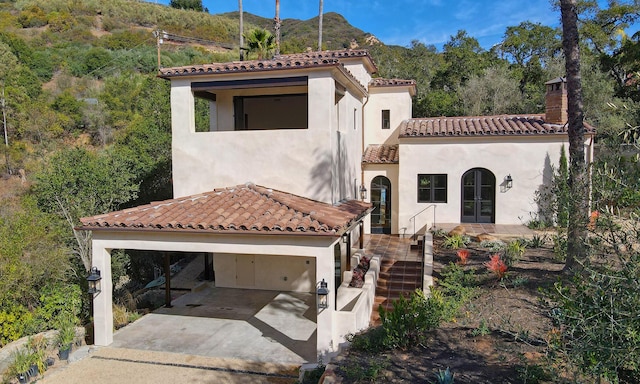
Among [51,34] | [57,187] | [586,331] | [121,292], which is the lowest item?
[121,292]

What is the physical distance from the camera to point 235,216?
1130 centimetres

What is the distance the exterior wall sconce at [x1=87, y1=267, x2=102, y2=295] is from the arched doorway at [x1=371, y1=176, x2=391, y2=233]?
14.0 meters

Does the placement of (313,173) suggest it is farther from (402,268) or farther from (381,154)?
(381,154)

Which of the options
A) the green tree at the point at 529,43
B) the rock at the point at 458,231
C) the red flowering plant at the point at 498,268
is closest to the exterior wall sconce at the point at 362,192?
the rock at the point at 458,231

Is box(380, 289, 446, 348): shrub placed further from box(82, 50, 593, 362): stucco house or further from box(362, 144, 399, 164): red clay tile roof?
box(362, 144, 399, 164): red clay tile roof

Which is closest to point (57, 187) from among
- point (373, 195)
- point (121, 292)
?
point (121, 292)

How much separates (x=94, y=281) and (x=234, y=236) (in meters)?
3.92

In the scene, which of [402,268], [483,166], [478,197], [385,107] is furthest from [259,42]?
[402,268]

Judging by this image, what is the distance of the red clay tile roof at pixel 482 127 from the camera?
→ 20.2 metres

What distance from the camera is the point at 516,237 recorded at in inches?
688

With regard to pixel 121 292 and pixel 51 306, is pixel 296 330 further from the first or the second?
pixel 121 292

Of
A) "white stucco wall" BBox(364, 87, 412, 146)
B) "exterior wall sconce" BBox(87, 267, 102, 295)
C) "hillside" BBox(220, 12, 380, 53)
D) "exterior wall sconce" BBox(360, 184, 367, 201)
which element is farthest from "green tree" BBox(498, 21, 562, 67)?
"exterior wall sconce" BBox(87, 267, 102, 295)

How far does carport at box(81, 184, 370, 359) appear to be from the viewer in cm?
1027

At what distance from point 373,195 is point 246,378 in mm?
14278
